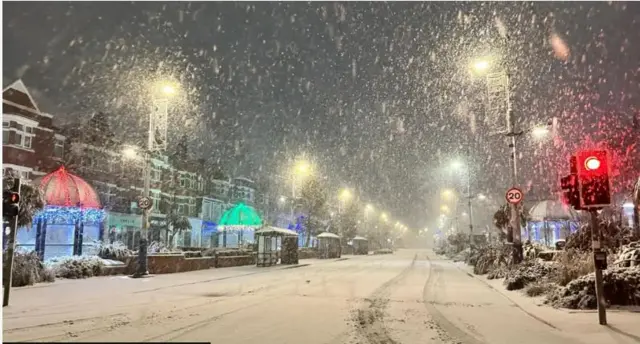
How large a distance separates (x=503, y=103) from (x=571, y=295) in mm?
9590

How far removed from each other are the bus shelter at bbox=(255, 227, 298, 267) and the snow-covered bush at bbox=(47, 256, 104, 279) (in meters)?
12.3

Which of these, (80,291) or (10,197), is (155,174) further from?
(10,197)

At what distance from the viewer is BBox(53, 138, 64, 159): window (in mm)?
35156

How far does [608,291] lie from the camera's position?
1227cm

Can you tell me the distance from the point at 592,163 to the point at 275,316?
7.26m

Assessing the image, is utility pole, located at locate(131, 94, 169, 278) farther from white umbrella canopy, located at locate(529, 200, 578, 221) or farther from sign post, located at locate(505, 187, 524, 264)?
white umbrella canopy, located at locate(529, 200, 578, 221)

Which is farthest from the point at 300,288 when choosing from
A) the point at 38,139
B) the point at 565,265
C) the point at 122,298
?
the point at 38,139

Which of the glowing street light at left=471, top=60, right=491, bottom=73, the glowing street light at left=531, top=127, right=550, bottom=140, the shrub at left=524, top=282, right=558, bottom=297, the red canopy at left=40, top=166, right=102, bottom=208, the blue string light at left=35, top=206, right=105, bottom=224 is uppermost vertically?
the glowing street light at left=471, top=60, right=491, bottom=73

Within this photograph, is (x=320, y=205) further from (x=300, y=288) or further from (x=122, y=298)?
(x=122, y=298)

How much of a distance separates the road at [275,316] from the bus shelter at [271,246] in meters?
15.1

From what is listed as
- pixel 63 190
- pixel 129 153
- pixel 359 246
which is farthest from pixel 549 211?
pixel 63 190

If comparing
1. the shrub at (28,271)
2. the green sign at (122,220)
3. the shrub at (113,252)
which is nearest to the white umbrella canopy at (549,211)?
the green sign at (122,220)

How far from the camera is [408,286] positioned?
62.5 ft

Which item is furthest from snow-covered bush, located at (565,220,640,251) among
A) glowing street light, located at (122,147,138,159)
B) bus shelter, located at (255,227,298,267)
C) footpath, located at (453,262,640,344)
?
glowing street light, located at (122,147,138,159)
